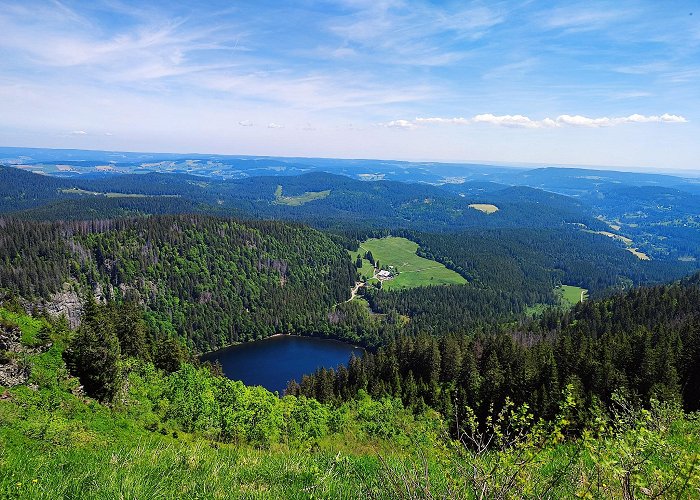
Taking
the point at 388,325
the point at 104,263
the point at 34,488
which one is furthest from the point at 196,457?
the point at 104,263

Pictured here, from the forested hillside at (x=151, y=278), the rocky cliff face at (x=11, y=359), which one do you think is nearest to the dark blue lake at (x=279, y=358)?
the forested hillside at (x=151, y=278)

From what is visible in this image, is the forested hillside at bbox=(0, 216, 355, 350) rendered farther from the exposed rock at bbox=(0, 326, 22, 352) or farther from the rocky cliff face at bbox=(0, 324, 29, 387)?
the rocky cliff face at bbox=(0, 324, 29, 387)

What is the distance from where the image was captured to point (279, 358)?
150250mm

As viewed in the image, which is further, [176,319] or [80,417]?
[176,319]

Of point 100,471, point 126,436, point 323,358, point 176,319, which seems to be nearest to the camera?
point 100,471

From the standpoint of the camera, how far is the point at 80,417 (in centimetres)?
2984

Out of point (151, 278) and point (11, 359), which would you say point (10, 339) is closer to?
point (11, 359)

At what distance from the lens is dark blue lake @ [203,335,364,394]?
13138 centimetres

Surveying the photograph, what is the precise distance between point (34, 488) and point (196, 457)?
408 cm

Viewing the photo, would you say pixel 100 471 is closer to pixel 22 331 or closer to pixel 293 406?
pixel 22 331

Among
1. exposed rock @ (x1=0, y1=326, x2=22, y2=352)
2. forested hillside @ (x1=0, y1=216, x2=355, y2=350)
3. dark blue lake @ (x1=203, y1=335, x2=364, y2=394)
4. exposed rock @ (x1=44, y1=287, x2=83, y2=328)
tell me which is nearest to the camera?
exposed rock @ (x1=0, y1=326, x2=22, y2=352)

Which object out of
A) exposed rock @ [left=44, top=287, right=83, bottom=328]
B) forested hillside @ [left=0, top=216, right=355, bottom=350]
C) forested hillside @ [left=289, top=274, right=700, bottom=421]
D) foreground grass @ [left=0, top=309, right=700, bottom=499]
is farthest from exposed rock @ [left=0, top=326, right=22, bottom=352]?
exposed rock @ [left=44, top=287, right=83, bottom=328]

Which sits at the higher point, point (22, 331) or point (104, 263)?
point (22, 331)

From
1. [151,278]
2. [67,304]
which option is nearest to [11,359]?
[67,304]
